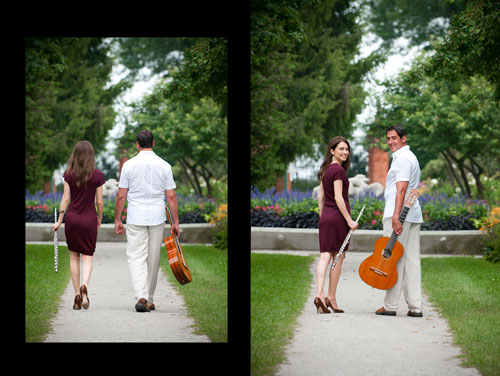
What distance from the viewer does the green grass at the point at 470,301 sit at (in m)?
6.04

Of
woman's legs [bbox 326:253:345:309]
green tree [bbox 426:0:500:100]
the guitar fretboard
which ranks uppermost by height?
green tree [bbox 426:0:500:100]

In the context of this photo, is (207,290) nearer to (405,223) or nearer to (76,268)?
(76,268)

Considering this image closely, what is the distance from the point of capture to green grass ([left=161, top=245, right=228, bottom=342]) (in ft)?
22.9

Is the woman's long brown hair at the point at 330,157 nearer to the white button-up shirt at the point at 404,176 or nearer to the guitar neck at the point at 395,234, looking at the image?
the white button-up shirt at the point at 404,176

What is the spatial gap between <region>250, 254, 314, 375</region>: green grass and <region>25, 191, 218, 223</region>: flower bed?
386 cm

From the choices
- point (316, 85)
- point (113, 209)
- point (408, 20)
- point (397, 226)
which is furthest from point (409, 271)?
point (408, 20)

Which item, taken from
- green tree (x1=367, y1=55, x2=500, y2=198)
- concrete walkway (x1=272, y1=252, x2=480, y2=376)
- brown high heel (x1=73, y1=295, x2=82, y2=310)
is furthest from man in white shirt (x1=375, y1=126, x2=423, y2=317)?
green tree (x1=367, y1=55, x2=500, y2=198)

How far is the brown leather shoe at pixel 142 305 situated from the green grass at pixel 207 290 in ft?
1.53

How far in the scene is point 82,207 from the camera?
7.88m

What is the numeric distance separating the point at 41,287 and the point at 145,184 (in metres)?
3.17

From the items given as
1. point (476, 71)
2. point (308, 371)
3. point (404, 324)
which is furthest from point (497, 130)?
point (308, 371)

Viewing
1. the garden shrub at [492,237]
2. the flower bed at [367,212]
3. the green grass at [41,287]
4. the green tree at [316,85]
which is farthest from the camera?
the green tree at [316,85]

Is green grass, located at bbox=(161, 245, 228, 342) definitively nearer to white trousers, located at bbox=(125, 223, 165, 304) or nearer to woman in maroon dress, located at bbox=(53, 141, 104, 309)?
white trousers, located at bbox=(125, 223, 165, 304)

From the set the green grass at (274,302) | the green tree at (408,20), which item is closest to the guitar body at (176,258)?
the green grass at (274,302)
